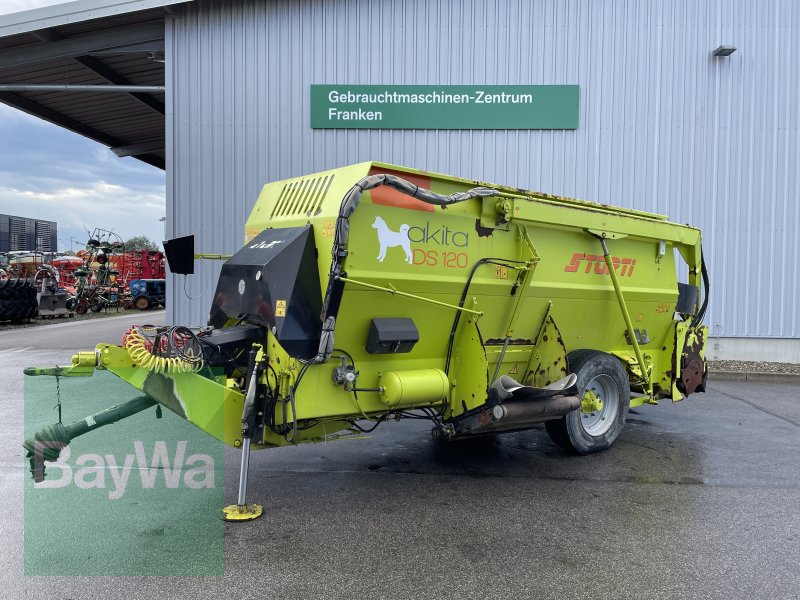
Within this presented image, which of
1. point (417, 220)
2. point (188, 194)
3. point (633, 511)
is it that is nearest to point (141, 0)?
point (188, 194)

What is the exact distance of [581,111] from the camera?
11609 mm

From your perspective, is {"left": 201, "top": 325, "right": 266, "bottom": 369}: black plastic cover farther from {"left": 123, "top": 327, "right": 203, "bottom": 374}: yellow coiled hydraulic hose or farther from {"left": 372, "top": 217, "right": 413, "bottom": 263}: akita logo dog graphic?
{"left": 372, "top": 217, "right": 413, "bottom": 263}: akita logo dog graphic

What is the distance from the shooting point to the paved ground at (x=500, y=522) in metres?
3.56

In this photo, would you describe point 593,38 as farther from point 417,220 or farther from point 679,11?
point 417,220

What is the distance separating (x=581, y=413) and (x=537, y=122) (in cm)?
695

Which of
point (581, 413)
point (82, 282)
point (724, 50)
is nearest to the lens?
point (581, 413)

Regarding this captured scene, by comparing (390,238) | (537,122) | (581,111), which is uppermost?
(581,111)

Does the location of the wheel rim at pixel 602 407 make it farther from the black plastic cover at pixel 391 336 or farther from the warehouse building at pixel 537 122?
the warehouse building at pixel 537 122

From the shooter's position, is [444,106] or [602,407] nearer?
[602,407]

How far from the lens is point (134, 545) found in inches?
157

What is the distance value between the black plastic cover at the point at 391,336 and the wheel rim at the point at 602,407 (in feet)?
7.46

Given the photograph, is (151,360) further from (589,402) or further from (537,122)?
(537,122)

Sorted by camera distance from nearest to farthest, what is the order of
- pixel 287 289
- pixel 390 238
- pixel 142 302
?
pixel 287 289
pixel 390 238
pixel 142 302

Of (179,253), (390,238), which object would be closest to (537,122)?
(179,253)
